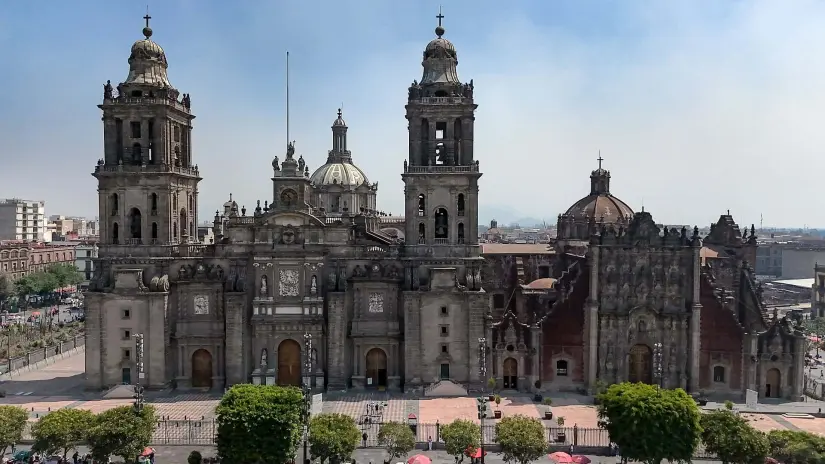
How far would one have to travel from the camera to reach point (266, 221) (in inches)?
2442

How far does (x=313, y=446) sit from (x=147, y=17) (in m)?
42.9

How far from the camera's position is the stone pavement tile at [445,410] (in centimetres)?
5447

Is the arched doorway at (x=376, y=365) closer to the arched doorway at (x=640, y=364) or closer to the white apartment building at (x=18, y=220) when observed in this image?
the arched doorway at (x=640, y=364)

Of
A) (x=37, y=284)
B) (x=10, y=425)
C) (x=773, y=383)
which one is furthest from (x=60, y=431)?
(x=37, y=284)

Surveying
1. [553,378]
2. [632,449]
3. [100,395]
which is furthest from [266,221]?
[632,449]

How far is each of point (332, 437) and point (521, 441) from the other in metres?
10.9

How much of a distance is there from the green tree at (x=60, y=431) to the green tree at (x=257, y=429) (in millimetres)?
8004

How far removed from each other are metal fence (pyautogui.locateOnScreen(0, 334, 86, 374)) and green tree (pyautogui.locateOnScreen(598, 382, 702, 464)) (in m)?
60.8

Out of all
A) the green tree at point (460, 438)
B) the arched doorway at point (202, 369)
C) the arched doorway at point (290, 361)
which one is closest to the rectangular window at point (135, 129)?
the arched doorway at point (202, 369)

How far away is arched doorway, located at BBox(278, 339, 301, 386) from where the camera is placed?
6247cm

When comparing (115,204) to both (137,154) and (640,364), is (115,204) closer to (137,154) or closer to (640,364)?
(137,154)

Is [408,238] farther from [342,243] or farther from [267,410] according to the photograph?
[267,410]

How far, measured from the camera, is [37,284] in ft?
397

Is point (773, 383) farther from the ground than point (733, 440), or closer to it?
closer to it
